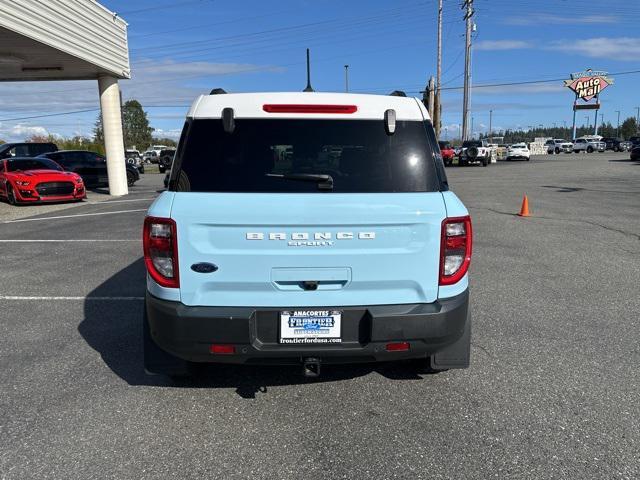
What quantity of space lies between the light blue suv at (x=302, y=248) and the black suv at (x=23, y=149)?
22821mm

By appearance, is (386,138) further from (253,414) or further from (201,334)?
(253,414)

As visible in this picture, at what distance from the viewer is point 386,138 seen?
306cm

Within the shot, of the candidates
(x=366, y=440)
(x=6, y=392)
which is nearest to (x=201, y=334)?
(x=366, y=440)

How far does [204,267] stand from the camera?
9.22 ft

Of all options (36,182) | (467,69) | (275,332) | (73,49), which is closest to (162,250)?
(275,332)

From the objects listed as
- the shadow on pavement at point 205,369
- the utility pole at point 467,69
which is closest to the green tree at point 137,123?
the utility pole at point 467,69

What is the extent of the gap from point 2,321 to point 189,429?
3.22m

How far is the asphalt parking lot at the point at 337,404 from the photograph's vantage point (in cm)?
271

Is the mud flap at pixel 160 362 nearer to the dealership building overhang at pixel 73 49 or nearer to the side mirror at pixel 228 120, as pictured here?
the side mirror at pixel 228 120

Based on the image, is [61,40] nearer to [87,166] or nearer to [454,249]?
[87,166]

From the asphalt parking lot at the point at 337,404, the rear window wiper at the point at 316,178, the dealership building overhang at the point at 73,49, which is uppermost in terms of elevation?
the dealership building overhang at the point at 73,49

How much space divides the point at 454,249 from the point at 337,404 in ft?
4.29

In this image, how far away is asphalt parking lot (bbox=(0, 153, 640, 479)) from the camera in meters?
2.71

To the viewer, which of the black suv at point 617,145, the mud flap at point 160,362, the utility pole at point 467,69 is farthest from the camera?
the black suv at point 617,145
